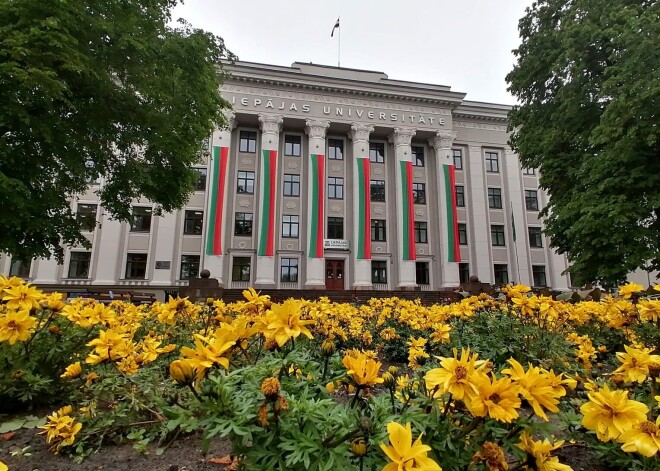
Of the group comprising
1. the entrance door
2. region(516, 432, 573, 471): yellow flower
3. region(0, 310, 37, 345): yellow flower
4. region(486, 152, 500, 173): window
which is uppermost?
region(486, 152, 500, 173): window

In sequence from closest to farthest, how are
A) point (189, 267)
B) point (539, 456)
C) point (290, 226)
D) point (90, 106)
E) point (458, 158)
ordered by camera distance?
1. point (539, 456)
2. point (90, 106)
3. point (189, 267)
4. point (290, 226)
5. point (458, 158)

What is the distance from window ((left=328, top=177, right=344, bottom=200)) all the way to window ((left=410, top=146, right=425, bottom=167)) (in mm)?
6932

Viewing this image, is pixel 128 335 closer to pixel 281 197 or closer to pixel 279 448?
pixel 279 448

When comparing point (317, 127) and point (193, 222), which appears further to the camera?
point (317, 127)

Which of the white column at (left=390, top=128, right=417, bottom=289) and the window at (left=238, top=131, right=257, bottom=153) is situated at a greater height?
the window at (left=238, top=131, right=257, bottom=153)

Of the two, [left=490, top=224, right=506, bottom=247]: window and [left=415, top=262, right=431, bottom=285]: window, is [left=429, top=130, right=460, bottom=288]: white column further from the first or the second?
[left=490, top=224, right=506, bottom=247]: window

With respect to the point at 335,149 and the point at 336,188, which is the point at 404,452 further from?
the point at 335,149

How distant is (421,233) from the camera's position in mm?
30891

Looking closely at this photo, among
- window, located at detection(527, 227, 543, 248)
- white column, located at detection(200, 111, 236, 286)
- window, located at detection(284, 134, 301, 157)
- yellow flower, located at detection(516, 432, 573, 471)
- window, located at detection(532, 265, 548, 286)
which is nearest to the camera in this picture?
yellow flower, located at detection(516, 432, 573, 471)

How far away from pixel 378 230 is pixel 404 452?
2951cm

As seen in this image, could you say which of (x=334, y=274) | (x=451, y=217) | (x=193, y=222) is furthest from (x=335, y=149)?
(x=193, y=222)

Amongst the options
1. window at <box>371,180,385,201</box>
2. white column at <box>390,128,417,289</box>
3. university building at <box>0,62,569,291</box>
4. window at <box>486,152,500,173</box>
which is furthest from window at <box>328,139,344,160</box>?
window at <box>486,152,500,173</box>

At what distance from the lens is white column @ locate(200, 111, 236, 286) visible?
2566 centimetres

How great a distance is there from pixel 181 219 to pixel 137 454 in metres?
26.5
